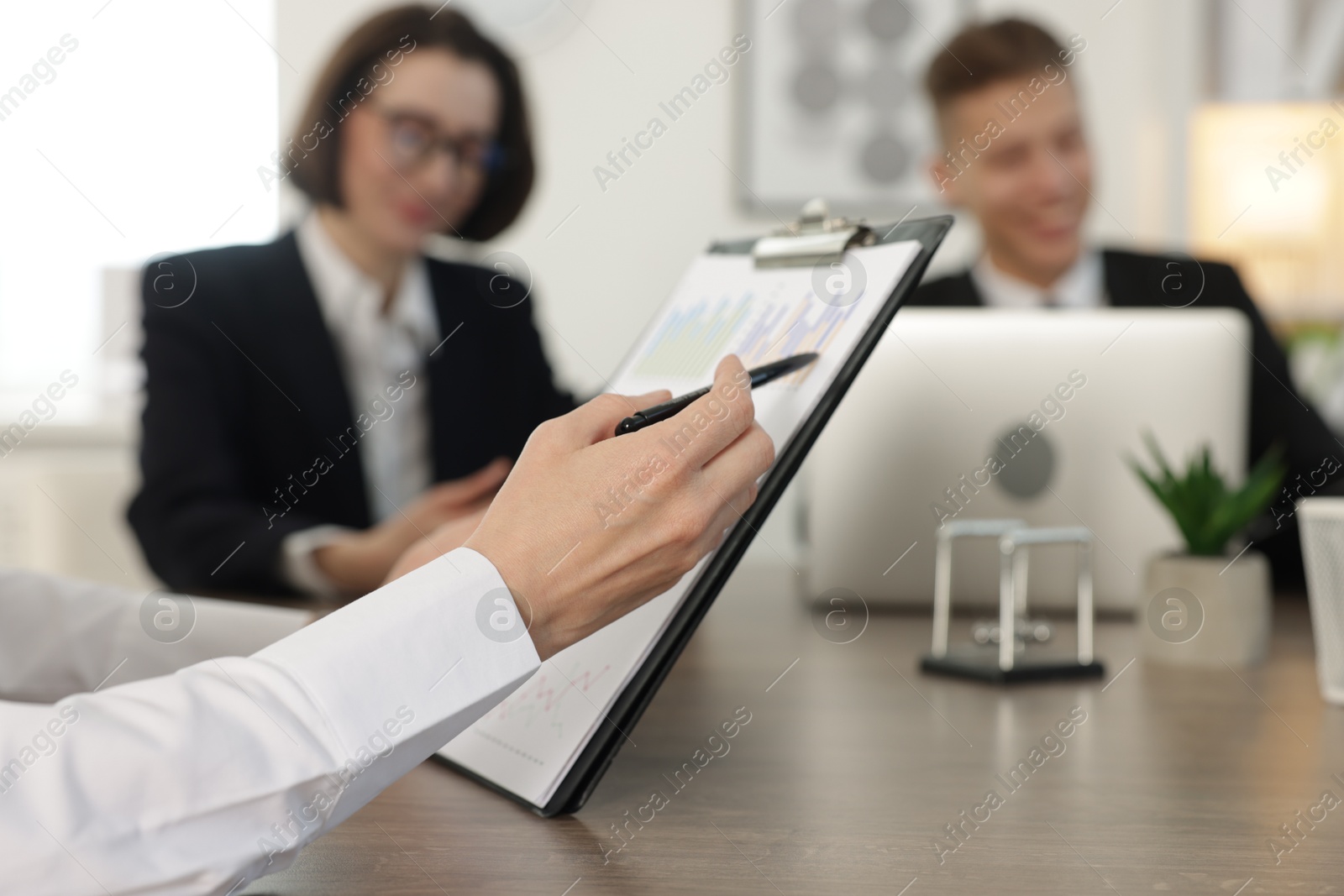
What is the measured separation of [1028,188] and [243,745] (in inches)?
87.1

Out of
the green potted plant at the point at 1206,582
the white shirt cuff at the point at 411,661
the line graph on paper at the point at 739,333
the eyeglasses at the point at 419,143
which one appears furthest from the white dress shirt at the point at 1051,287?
the white shirt cuff at the point at 411,661

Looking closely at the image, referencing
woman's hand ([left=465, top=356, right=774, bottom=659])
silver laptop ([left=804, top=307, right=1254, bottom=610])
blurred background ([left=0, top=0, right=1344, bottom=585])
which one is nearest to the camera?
woman's hand ([left=465, top=356, right=774, bottom=659])

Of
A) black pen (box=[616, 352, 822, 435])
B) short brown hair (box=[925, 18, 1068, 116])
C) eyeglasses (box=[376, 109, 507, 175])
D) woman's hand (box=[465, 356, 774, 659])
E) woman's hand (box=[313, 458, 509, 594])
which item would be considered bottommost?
woman's hand (box=[313, 458, 509, 594])

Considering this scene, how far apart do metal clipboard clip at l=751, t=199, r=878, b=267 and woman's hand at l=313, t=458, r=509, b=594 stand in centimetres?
62

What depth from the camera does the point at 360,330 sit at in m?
2.08

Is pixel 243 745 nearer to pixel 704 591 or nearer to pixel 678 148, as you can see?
pixel 704 591

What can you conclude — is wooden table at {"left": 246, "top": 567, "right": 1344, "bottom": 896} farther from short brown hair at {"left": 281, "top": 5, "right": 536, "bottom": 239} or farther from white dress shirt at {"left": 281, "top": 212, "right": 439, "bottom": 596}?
short brown hair at {"left": 281, "top": 5, "right": 536, "bottom": 239}

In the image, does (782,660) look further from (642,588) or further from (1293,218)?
(1293,218)

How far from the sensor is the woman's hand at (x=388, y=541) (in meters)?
1.43

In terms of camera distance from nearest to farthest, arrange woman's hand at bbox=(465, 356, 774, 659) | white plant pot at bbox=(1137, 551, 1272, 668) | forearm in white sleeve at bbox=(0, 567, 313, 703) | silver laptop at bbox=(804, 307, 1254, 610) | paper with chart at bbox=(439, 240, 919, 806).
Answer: woman's hand at bbox=(465, 356, 774, 659), paper with chart at bbox=(439, 240, 919, 806), forearm in white sleeve at bbox=(0, 567, 313, 703), white plant pot at bbox=(1137, 551, 1272, 668), silver laptop at bbox=(804, 307, 1254, 610)

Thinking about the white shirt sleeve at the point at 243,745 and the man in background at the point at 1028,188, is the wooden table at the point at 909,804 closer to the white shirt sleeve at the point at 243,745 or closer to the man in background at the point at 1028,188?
the white shirt sleeve at the point at 243,745

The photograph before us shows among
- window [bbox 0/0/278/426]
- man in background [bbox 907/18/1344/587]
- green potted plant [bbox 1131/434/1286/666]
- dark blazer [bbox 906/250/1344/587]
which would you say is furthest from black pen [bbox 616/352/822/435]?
window [bbox 0/0/278/426]

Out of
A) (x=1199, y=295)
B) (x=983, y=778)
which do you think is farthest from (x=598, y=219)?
(x=983, y=778)

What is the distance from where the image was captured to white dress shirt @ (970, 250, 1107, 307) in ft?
7.67
